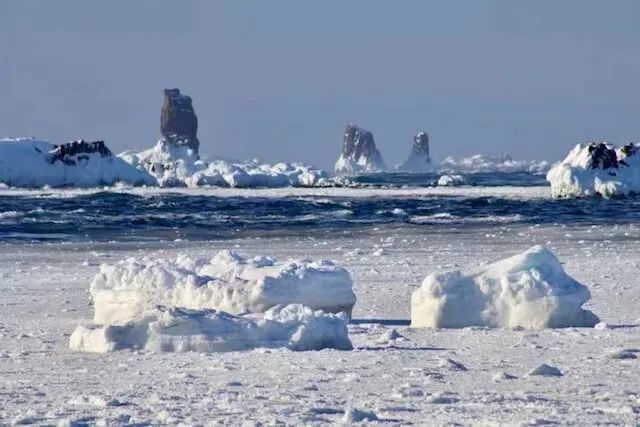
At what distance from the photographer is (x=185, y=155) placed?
12412cm

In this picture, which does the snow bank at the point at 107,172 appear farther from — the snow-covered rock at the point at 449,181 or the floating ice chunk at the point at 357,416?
the floating ice chunk at the point at 357,416

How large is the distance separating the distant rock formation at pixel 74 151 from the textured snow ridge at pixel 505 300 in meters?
71.5

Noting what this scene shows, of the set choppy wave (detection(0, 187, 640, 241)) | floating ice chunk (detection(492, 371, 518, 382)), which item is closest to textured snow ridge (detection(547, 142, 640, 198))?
choppy wave (detection(0, 187, 640, 241))

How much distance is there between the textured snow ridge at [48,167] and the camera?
80.8 metres

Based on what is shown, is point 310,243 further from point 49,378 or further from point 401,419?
point 401,419

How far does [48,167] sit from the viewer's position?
271 ft

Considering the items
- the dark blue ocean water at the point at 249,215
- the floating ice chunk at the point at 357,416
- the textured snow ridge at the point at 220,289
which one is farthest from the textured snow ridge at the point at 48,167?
the floating ice chunk at the point at 357,416

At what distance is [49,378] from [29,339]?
8.44 ft

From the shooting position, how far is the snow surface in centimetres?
859

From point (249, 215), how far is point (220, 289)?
3284 cm

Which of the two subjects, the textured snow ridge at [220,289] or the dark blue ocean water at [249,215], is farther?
the dark blue ocean water at [249,215]

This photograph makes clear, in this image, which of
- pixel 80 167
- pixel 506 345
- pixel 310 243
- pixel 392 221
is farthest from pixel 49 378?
pixel 80 167

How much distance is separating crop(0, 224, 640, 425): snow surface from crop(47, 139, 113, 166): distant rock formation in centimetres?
6681

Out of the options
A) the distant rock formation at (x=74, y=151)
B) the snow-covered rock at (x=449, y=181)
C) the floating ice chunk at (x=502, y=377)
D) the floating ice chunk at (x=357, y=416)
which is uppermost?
the distant rock formation at (x=74, y=151)
